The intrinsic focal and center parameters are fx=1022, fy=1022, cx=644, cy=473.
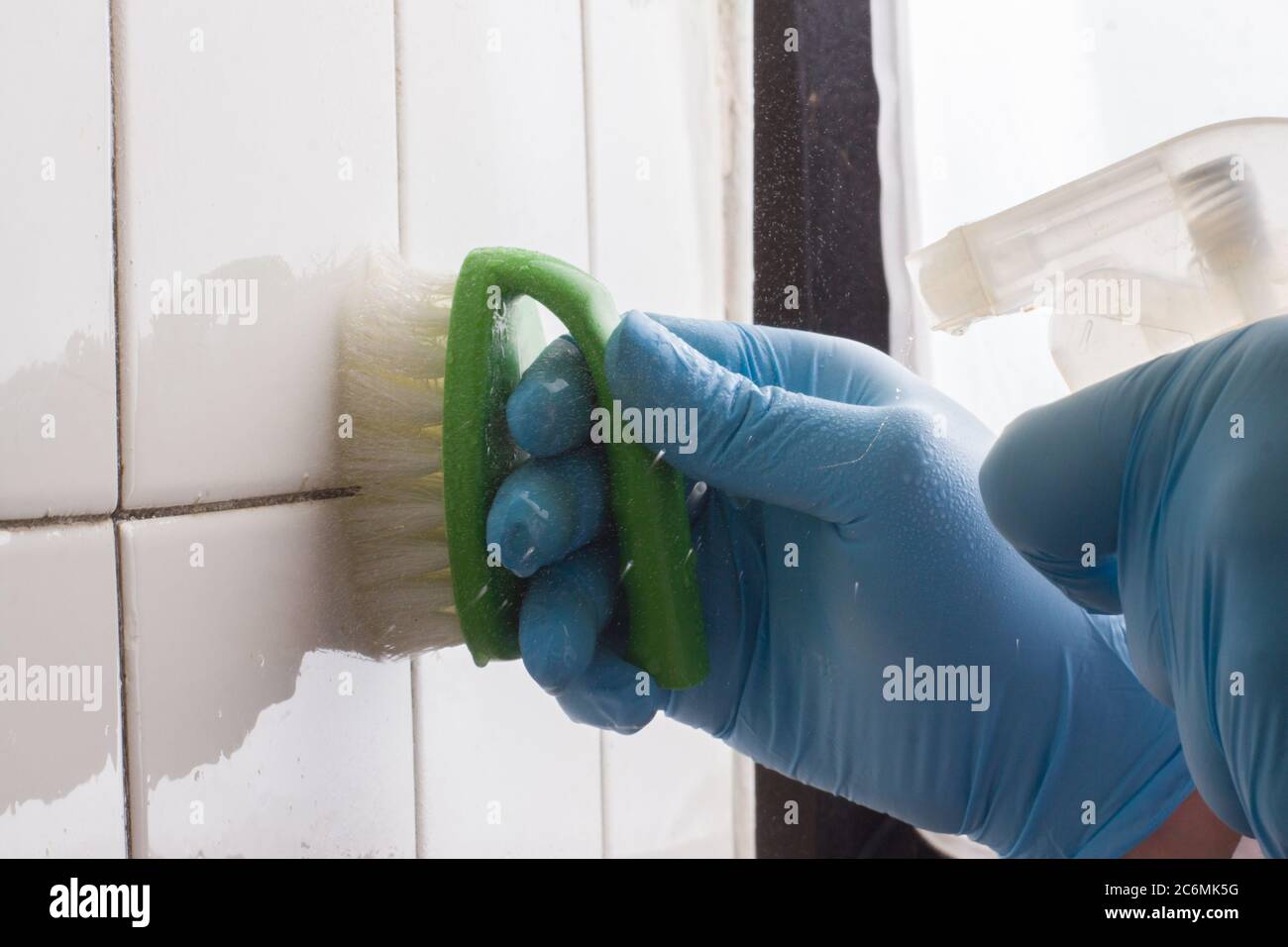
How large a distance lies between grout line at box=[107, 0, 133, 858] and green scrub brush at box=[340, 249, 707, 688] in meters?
0.12

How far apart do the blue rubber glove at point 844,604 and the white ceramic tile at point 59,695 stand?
0.45 feet

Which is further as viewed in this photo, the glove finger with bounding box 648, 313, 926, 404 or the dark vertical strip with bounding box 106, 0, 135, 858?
the glove finger with bounding box 648, 313, 926, 404

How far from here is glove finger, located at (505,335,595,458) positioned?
40 centimetres

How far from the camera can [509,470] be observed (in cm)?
43

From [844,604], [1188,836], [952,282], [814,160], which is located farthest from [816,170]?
[1188,836]

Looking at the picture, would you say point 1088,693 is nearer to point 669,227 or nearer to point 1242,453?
point 1242,453

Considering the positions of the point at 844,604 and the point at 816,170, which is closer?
the point at 844,604

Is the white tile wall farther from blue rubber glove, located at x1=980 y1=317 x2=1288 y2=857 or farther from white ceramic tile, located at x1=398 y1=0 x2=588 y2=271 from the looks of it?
blue rubber glove, located at x1=980 y1=317 x2=1288 y2=857

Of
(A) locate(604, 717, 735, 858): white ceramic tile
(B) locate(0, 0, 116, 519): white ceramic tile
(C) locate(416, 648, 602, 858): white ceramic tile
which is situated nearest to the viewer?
(B) locate(0, 0, 116, 519): white ceramic tile

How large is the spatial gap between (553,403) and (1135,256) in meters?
0.28

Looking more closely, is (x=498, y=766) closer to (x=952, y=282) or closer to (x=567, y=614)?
(x=567, y=614)

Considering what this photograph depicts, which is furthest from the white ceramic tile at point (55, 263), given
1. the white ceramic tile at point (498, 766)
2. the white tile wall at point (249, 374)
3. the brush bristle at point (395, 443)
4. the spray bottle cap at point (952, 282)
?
the spray bottle cap at point (952, 282)

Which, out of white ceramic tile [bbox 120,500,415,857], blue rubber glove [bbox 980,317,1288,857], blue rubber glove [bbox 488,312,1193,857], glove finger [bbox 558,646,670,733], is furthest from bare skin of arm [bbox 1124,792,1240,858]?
white ceramic tile [bbox 120,500,415,857]
